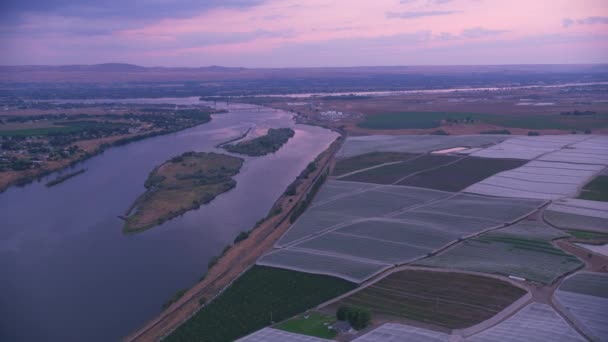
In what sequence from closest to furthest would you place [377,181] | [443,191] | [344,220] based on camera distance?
1. [344,220]
2. [443,191]
3. [377,181]

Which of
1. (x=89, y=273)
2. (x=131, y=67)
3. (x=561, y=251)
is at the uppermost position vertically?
(x=131, y=67)

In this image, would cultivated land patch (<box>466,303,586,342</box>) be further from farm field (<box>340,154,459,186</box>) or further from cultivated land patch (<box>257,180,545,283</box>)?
farm field (<box>340,154,459,186</box>)

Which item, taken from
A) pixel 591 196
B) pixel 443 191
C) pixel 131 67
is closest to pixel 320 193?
pixel 443 191

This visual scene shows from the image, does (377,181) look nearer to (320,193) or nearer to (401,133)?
(320,193)

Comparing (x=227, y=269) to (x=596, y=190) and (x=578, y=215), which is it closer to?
(x=578, y=215)

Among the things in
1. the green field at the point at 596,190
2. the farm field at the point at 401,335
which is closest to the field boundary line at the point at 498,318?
the farm field at the point at 401,335

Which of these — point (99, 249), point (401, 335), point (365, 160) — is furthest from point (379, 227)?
point (365, 160)
